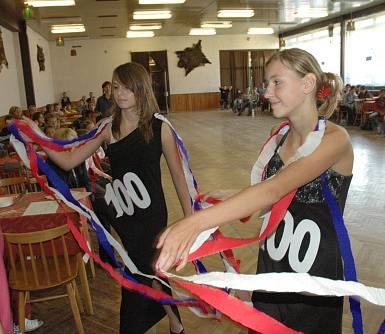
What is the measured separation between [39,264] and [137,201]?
1.25 m

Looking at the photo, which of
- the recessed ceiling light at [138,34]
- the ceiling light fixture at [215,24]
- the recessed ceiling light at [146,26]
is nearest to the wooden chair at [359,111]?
the ceiling light fixture at [215,24]

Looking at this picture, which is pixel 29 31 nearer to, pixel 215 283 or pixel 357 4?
pixel 357 4

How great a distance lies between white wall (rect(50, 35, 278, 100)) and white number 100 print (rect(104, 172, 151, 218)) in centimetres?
1820

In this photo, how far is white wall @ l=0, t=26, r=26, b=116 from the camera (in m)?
10.5

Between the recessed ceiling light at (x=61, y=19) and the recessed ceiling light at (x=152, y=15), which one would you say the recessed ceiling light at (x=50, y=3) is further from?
the recessed ceiling light at (x=152, y=15)

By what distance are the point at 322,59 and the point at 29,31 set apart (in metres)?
11.6

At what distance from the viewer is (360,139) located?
A: 33.6 ft

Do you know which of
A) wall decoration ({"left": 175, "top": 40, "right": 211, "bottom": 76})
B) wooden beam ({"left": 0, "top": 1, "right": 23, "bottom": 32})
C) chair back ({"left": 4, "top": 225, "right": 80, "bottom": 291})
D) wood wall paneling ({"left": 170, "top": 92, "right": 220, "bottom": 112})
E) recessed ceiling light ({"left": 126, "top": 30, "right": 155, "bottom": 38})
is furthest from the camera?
wood wall paneling ({"left": 170, "top": 92, "right": 220, "bottom": 112})

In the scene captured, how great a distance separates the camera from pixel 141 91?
2.14m

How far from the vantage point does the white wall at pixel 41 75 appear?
1401 cm

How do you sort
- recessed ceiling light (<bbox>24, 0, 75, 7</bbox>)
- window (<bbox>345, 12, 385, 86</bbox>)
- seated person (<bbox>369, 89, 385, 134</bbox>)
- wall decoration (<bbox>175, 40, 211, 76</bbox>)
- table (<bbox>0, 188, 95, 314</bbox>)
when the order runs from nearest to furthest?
table (<bbox>0, 188, 95, 314</bbox>) → recessed ceiling light (<bbox>24, 0, 75, 7</bbox>) → seated person (<bbox>369, 89, 385, 134</bbox>) → window (<bbox>345, 12, 385, 86</bbox>) → wall decoration (<bbox>175, 40, 211, 76</bbox>)

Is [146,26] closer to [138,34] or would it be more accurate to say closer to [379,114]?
[138,34]

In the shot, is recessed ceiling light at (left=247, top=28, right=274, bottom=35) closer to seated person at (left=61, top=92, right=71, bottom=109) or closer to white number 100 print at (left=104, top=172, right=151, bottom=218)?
seated person at (left=61, top=92, right=71, bottom=109)

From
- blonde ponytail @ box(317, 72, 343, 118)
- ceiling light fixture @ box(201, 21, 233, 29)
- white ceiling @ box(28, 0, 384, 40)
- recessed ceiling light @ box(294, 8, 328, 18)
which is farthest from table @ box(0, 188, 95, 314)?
ceiling light fixture @ box(201, 21, 233, 29)
